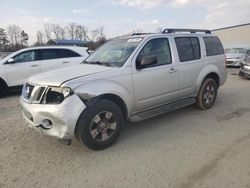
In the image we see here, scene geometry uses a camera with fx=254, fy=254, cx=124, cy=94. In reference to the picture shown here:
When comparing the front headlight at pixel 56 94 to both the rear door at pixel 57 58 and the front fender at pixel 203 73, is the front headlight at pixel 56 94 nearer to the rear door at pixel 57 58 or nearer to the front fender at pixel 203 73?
the front fender at pixel 203 73

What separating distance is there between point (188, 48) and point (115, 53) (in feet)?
5.85

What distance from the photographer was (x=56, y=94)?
3764 mm

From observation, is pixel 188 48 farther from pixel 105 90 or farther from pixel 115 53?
pixel 105 90

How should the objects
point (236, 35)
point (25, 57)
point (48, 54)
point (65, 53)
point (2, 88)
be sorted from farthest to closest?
1. point (236, 35)
2. point (65, 53)
3. point (48, 54)
4. point (25, 57)
5. point (2, 88)

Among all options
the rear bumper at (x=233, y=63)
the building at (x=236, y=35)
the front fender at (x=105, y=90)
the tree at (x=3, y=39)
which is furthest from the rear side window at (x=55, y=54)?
the tree at (x=3, y=39)

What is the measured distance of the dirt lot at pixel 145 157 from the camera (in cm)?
321

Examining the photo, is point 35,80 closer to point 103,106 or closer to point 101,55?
point 103,106

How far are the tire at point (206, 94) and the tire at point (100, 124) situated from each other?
2561mm

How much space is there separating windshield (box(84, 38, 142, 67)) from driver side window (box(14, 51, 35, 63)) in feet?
15.0

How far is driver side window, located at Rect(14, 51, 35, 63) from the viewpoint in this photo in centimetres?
890

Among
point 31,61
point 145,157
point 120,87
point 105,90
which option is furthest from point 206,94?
point 31,61

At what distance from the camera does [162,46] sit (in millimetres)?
5105

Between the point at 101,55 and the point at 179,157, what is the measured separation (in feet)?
8.46

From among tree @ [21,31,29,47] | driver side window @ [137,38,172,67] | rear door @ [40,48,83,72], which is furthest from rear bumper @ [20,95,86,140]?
tree @ [21,31,29,47]
